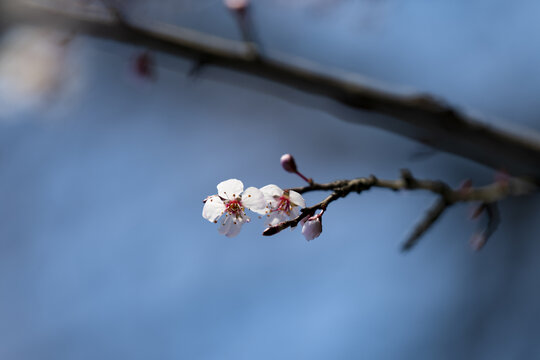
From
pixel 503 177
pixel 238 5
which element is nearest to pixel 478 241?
pixel 503 177

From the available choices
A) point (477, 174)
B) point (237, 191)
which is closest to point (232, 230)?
point (237, 191)

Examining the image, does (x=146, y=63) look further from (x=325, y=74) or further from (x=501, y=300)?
(x=501, y=300)

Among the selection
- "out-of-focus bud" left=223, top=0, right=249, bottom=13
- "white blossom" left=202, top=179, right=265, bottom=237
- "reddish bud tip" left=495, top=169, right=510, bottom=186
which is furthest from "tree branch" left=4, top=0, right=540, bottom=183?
"white blossom" left=202, top=179, right=265, bottom=237

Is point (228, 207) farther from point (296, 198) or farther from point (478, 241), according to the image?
point (478, 241)

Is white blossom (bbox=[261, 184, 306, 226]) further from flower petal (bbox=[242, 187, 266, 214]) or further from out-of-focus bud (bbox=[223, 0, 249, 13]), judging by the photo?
out-of-focus bud (bbox=[223, 0, 249, 13])

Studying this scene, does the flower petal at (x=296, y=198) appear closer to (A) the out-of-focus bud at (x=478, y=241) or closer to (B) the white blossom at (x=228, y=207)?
(B) the white blossom at (x=228, y=207)

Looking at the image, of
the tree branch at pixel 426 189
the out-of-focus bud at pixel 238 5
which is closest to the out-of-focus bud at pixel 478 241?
the tree branch at pixel 426 189

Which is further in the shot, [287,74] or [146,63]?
[146,63]
